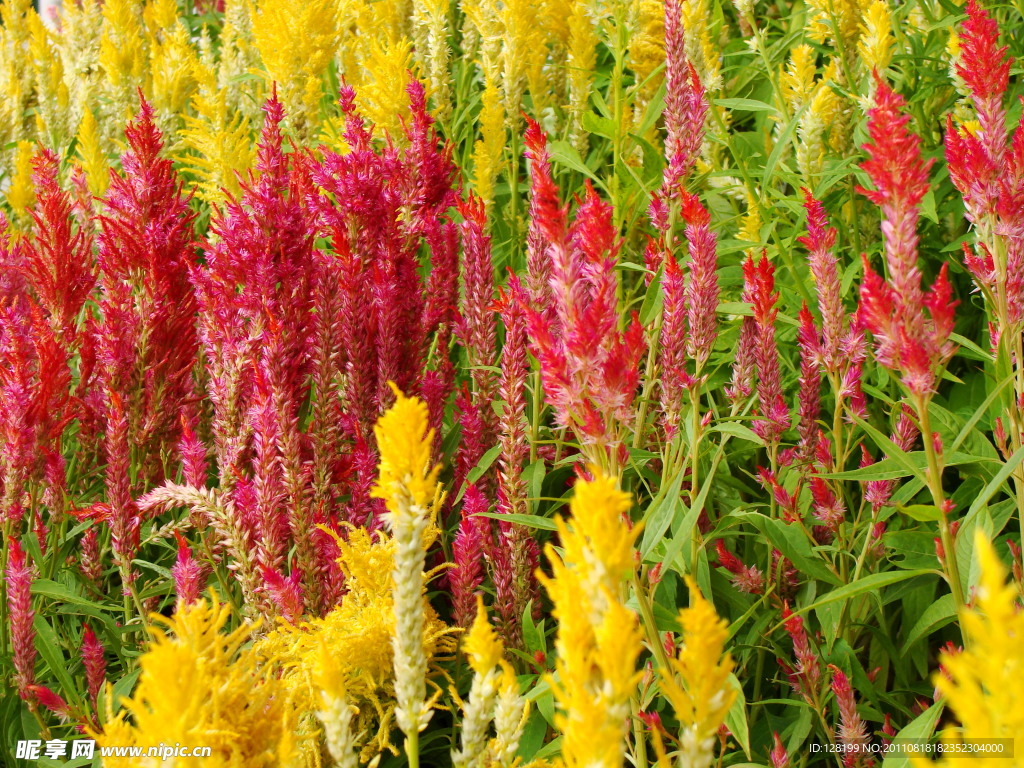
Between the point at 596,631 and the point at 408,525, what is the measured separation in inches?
10.0

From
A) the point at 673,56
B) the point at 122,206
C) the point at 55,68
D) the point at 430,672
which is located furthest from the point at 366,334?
the point at 55,68

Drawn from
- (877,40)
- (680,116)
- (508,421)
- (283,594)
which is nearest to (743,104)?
(877,40)

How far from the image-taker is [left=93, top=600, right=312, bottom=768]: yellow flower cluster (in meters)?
0.78

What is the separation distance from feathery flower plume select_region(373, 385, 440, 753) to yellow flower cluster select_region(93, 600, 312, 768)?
126mm

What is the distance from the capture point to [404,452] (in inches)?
33.5

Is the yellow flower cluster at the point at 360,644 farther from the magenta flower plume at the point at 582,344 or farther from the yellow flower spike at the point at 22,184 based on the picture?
the yellow flower spike at the point at 22,184

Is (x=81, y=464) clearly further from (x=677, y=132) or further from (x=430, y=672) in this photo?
(x=677, y=132)

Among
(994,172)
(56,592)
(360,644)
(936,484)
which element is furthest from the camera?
(56,592)

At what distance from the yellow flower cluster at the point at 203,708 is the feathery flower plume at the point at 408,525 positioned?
0.13 metres

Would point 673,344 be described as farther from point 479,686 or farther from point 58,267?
point 58,267

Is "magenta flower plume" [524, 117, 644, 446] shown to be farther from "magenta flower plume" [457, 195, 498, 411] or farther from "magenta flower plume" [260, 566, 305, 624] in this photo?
"magenta flower plume" [457, 195, 498, 411]

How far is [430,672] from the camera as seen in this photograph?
1.55 m

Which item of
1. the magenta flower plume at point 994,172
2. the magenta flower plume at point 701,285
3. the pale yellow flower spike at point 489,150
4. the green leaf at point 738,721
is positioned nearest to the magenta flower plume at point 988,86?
the magenta flower plume at point 994,172

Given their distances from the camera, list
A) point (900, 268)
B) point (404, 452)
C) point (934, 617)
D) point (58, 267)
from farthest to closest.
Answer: point (58, 267) < point (934, 617) < point (900, 268) < point (404, 452)
